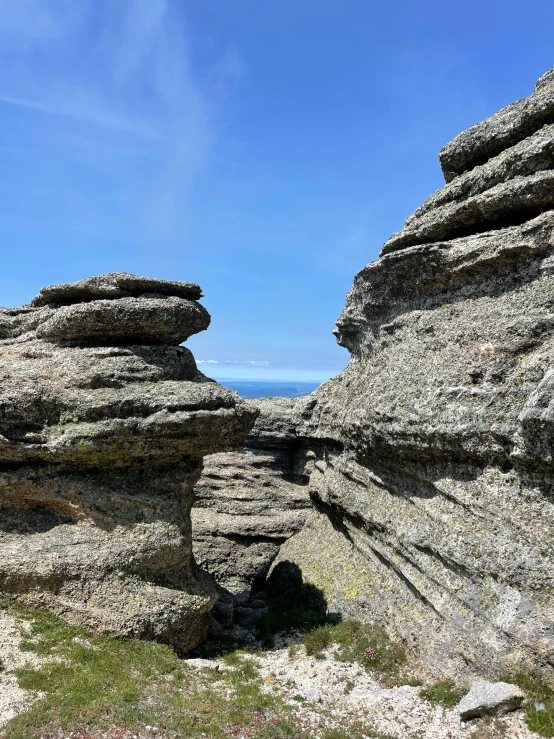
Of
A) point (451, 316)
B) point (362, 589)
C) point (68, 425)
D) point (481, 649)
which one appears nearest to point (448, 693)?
point (481, 649)

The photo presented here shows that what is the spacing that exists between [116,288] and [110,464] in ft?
27.4

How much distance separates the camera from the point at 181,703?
1584cm

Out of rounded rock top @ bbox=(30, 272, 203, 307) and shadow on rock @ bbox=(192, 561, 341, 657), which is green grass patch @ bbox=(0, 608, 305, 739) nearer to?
shadow on rock @ bbox=(192, 561, 341, 657)

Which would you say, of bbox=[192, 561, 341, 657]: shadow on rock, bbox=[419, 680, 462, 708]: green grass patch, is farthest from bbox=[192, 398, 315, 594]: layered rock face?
bbox=[419, 680, 462, 708]: green grass patch

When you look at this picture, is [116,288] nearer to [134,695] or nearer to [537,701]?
[134,695]

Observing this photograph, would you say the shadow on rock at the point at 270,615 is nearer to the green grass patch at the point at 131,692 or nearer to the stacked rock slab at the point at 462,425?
the stacked rock slab at the point at 462,425

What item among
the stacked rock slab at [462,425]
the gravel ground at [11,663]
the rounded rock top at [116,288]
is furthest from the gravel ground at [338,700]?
the rounded rock top at [116,288]

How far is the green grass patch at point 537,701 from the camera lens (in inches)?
541

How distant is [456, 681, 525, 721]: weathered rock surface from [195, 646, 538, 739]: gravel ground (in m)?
0.21

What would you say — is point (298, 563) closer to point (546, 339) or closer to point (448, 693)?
point (448, 693)

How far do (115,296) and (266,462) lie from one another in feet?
76.0

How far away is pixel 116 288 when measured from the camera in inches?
981

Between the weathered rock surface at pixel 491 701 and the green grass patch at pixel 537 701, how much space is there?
0.80 feet

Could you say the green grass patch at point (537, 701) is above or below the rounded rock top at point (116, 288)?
below
